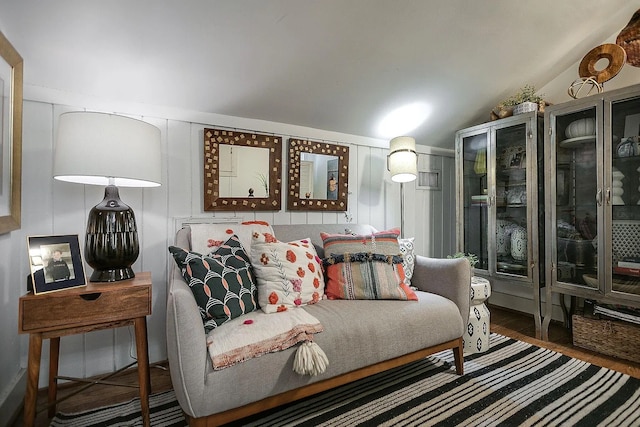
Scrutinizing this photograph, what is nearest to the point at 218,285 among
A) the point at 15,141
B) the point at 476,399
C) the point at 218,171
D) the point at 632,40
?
the point at 218,171

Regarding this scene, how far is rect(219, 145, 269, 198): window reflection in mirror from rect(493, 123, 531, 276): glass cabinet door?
1.94 meters

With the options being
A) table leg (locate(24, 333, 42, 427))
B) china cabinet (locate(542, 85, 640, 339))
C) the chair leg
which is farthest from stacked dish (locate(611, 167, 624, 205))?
table leg (locate(24, 333, 42, 427))

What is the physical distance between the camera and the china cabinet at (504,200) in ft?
8.12

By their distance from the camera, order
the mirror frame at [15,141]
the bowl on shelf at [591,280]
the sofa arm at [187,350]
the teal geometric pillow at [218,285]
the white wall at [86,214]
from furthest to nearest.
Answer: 1. the bowl on shelf at [591,280]
2. the white wall at [86,214]
3. the mirror frame at [15,141]
4. the teal geometric pillow at [218,285]
5. the sofa arm at [187,350]

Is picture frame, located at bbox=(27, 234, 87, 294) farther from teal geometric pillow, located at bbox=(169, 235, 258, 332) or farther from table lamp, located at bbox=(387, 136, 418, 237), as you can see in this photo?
table lamp, located at bbox=(387, 136, 418, 237)

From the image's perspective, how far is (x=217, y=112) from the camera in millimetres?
2188

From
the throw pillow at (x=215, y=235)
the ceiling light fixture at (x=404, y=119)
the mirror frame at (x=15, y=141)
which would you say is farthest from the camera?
the ceiling light fixture at (x=404, y=119)

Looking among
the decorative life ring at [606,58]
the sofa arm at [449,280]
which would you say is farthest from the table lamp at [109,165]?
the decorative life ring at [606,58]

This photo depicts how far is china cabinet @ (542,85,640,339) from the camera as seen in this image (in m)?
2.07

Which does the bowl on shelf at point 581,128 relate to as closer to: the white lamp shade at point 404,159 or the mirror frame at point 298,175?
the white lamp shade at point 404,159

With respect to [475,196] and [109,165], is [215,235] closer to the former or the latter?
[109,165]

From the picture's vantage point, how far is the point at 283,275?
1645 mm

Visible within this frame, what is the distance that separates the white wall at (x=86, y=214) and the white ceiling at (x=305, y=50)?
0.13 meters

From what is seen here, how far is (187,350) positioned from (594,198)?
2.63 metres
